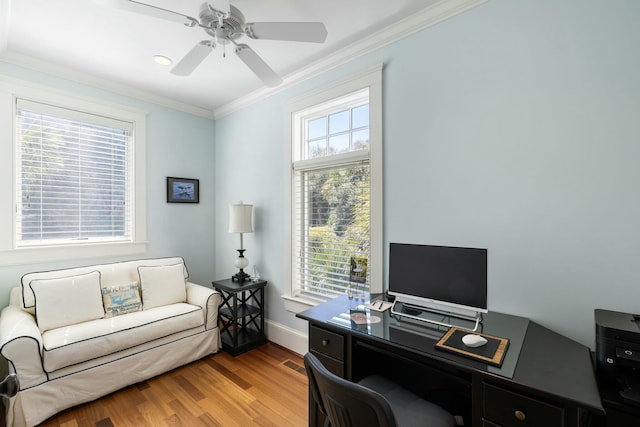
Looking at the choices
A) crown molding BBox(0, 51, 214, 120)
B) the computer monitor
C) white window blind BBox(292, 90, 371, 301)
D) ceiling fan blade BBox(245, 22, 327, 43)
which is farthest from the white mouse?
crown molding BBox(0, 51, 214, 120)

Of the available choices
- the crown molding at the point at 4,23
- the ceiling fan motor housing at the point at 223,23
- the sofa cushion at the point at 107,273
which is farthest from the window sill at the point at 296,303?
the crown molding at the point at 4,23

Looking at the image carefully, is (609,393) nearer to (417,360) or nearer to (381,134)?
(417,360)

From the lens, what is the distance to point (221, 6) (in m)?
1.41

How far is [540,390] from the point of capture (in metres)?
1.02

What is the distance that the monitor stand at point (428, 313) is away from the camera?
5.29 feet

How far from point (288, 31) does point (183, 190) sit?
2632 mm

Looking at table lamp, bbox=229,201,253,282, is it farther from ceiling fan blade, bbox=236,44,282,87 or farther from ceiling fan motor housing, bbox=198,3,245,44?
ceiling fan motor housing, bbox=198,3,245,44

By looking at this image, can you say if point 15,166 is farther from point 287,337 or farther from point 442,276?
point 442,276

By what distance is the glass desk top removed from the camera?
1236 millimetres

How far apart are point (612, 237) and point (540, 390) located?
0.94 meters

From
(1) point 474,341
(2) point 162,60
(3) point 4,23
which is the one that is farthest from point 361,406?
(3) point 4,23

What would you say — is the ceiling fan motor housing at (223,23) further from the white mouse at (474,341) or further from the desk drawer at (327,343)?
the white mouse at (474,341)

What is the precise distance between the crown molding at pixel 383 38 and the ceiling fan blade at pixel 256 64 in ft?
2.59

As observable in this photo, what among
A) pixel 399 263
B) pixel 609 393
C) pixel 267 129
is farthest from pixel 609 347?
A: pixel 267 129
